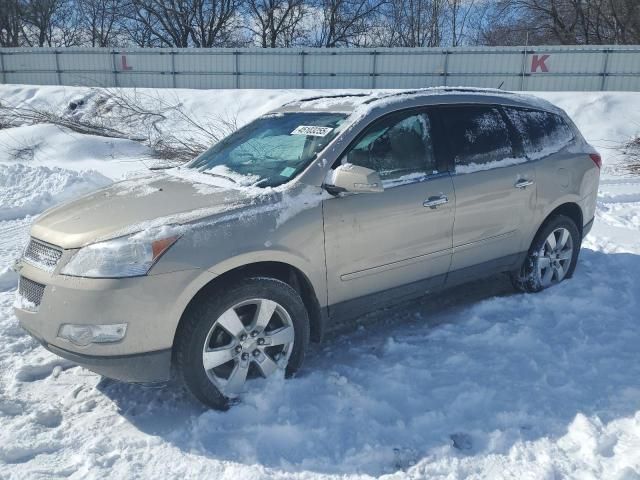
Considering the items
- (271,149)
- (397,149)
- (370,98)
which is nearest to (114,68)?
(271,149)

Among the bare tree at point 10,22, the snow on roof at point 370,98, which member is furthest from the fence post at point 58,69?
the snow on roof at point 370,98

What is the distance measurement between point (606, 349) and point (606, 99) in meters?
14.7

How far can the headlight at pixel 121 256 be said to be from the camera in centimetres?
272

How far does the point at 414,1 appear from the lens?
34.5 m

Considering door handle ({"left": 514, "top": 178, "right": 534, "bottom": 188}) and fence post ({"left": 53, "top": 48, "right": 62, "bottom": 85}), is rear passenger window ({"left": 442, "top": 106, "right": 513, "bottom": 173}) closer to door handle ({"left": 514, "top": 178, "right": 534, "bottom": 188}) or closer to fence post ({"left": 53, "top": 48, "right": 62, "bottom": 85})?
door handle ({"left": 514, "top": 178, "right": 534, "bottom": 188})

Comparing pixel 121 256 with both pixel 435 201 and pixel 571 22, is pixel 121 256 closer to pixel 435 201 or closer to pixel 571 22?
pixel 435 201

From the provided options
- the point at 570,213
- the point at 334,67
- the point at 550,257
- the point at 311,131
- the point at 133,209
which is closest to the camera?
the point at 133,209

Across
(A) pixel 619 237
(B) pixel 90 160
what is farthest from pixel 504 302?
(B) pixel 90 160

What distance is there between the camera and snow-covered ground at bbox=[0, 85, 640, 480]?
270 centimetres

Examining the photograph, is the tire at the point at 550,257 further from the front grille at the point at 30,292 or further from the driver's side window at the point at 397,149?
the front grille at the point at 30,292

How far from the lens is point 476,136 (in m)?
4.15

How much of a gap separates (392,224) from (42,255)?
2082mm

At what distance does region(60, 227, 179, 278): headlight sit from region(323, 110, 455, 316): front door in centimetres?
102

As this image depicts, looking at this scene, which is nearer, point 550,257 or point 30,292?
point 30,292
